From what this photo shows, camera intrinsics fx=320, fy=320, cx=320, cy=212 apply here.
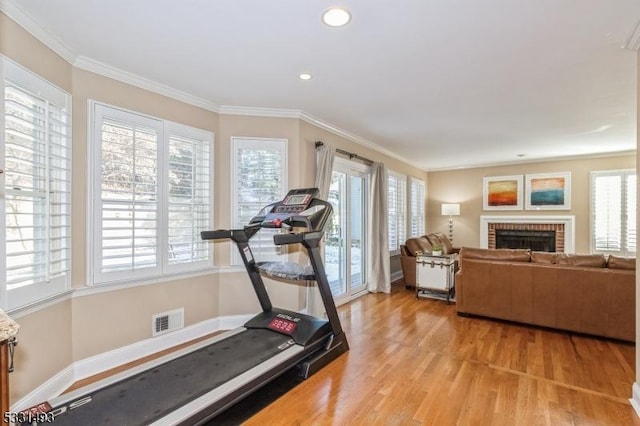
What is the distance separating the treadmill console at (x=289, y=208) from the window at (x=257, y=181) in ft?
2.75

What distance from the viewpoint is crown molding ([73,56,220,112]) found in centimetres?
266

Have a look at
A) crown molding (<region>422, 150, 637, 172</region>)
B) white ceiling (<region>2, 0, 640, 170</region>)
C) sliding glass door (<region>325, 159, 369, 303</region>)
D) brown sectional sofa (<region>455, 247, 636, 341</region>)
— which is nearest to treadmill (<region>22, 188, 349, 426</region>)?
white ceiling (<region>2, 0, 640, 170</region>)

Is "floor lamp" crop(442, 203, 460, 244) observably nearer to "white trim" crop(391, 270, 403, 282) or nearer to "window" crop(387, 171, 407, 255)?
"window" crop(387, 171, 407, 255)

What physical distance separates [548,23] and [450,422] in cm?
270

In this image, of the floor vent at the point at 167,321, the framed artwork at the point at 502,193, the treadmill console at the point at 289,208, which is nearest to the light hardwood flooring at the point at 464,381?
the floor vent at the point at 167,321

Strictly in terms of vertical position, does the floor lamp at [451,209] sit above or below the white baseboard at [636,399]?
above

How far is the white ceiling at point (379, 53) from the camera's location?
1.98 meters

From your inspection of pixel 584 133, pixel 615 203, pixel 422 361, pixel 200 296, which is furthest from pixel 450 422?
pixel 615 203

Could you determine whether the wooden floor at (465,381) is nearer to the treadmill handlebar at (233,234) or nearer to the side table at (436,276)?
the side table at (436,276)

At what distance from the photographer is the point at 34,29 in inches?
84.7

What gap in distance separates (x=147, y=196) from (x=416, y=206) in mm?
6134

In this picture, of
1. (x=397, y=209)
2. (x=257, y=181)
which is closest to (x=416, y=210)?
(x=397, y=209)

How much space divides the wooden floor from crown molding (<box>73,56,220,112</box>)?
3.00m

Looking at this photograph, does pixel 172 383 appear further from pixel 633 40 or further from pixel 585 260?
pixel 585 260
